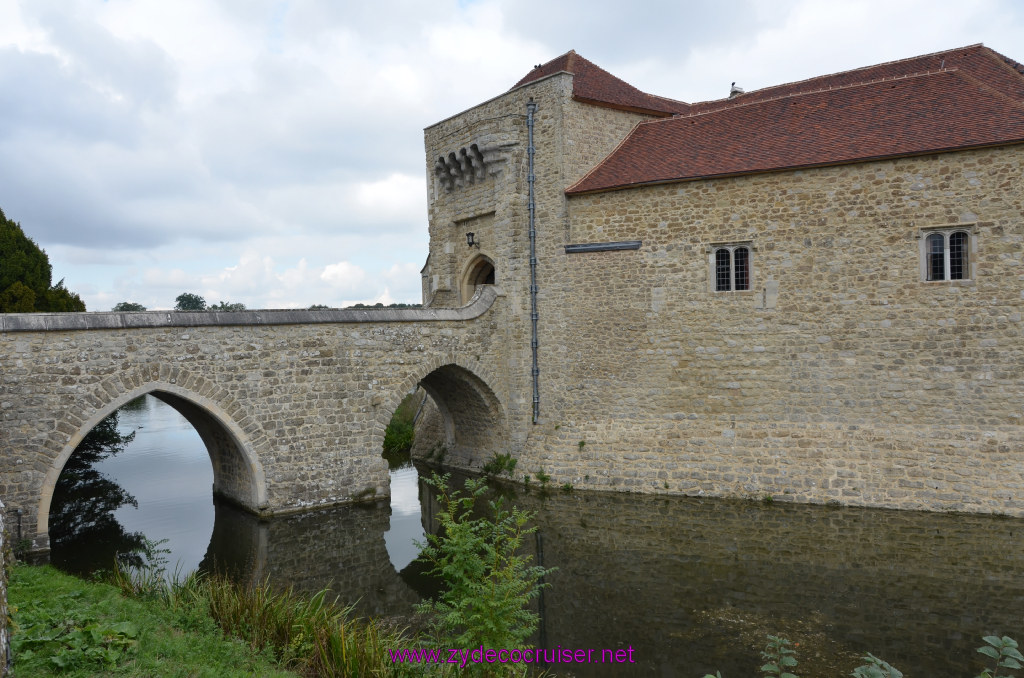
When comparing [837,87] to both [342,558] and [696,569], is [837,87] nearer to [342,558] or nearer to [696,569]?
[696,569]

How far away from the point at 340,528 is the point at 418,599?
341cm

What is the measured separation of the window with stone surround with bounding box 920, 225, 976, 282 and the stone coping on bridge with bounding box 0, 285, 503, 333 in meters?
7.94

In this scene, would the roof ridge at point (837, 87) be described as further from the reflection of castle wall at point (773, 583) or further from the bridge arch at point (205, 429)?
the bridge arch at point (205, 429)

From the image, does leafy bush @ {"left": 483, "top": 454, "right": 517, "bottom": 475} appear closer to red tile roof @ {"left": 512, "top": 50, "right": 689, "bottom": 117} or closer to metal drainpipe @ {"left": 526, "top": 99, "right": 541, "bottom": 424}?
metal drainpipe @ {"left": 526, "top": 99, "right": 541, "bottom": 424}

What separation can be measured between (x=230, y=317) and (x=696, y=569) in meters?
8.59

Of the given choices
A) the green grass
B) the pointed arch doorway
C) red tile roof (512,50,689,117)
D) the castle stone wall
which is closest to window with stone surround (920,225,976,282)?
the castle stone wall

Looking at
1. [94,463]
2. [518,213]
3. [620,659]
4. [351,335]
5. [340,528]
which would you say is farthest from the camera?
[94,463]

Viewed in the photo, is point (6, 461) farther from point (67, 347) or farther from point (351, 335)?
point (351, 335)

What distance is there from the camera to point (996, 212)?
38.9ft

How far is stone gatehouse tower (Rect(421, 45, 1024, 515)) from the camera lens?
1202 centimetres

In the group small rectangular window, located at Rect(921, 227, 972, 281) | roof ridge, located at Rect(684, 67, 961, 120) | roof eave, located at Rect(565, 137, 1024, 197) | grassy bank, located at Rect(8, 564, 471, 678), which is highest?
roof ridge, located at Rect(684, 67, 961, 120)

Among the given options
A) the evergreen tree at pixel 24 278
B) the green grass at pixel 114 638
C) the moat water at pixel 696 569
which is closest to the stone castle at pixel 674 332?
the moat water at pixel 696 569

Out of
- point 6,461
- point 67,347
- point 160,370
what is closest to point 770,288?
point 160,370

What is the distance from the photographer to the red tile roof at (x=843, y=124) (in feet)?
40.1
